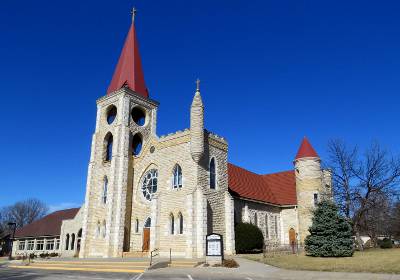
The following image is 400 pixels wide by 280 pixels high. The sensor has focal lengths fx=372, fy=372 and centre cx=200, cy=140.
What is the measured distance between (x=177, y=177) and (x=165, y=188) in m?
1.37

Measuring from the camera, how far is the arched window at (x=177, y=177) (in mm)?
28409

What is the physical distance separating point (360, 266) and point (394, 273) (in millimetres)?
2042

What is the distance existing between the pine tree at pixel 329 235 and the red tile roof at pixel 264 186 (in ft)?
28.1

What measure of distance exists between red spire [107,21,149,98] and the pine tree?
65.0 ft

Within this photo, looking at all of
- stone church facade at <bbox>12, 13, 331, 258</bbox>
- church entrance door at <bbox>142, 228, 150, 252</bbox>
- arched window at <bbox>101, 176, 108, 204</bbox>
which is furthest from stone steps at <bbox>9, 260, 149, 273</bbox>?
arched window at <bbox>101, 176, 108, 204</bbox>

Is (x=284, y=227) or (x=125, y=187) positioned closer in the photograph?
(x=125, y=187)

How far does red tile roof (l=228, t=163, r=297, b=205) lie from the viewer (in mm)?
35281

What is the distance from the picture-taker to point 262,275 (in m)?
16.5

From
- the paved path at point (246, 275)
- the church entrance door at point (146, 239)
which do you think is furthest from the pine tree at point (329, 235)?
the church entrance door at point (146, 239)

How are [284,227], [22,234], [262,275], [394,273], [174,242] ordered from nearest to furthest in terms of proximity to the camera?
[394,273] → [262,275] → [174,242] → [284,227] → [22,234]

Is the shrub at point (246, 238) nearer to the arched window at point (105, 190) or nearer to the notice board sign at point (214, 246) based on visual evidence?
the notice board sign at point (214, 246)

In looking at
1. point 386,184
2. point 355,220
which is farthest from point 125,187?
point 386,184

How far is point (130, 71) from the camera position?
3684 centimetres

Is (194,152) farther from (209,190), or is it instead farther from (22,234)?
(22,234)
